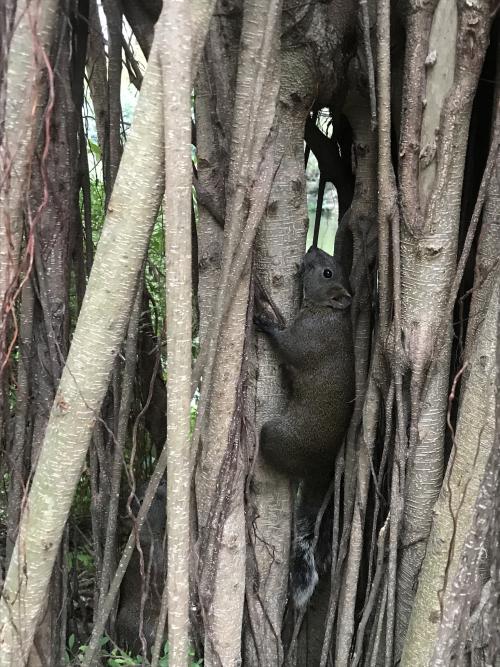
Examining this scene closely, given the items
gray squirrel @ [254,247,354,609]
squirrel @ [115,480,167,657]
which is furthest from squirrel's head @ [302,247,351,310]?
squirrel @ [115,480,167,657]

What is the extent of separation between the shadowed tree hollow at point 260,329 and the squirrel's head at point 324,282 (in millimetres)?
129

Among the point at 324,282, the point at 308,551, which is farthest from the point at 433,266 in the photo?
the point at 308,551

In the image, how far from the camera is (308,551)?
3045 millimetres

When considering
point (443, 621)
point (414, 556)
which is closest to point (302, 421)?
point (414, 556)

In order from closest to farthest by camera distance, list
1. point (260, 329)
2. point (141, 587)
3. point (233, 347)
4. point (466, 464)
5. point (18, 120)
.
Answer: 1. point (18, 120)
2. point (466, 464)
3. point (233, 347)
4. point (260, 329)
5. point (141, 587)

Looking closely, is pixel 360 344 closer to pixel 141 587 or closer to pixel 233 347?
pixel 233 347

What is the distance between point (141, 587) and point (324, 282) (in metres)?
1.74

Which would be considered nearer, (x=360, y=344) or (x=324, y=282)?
(x=360, y=344)

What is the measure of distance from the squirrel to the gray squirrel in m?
0.76

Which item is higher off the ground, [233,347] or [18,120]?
[18,120]

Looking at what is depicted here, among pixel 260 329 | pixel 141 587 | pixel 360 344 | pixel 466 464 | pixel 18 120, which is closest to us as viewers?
pixel 18 120

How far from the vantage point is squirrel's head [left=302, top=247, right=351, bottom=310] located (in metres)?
3.26

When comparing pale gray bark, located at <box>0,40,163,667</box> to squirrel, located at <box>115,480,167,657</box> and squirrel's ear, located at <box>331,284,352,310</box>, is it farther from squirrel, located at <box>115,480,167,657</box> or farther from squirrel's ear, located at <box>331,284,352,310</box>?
squirrel's ear, located at <box>331,284,352,310</box>

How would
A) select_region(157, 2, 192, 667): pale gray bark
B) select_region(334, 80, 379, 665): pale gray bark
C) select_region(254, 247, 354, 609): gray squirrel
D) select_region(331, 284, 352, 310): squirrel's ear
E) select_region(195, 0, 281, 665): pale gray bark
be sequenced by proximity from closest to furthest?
1. select_region(157, 2, 192, 667): pale gray bark
2. select_region(195, 0, 281, 665): pale gray bark
3. select_region(334, 80, 379, 665): pale gray bark
4. select_region(254, 247, 354, 609): gray squirrel
5. select_region(331, 284, 352, 310): squirrel's ear
